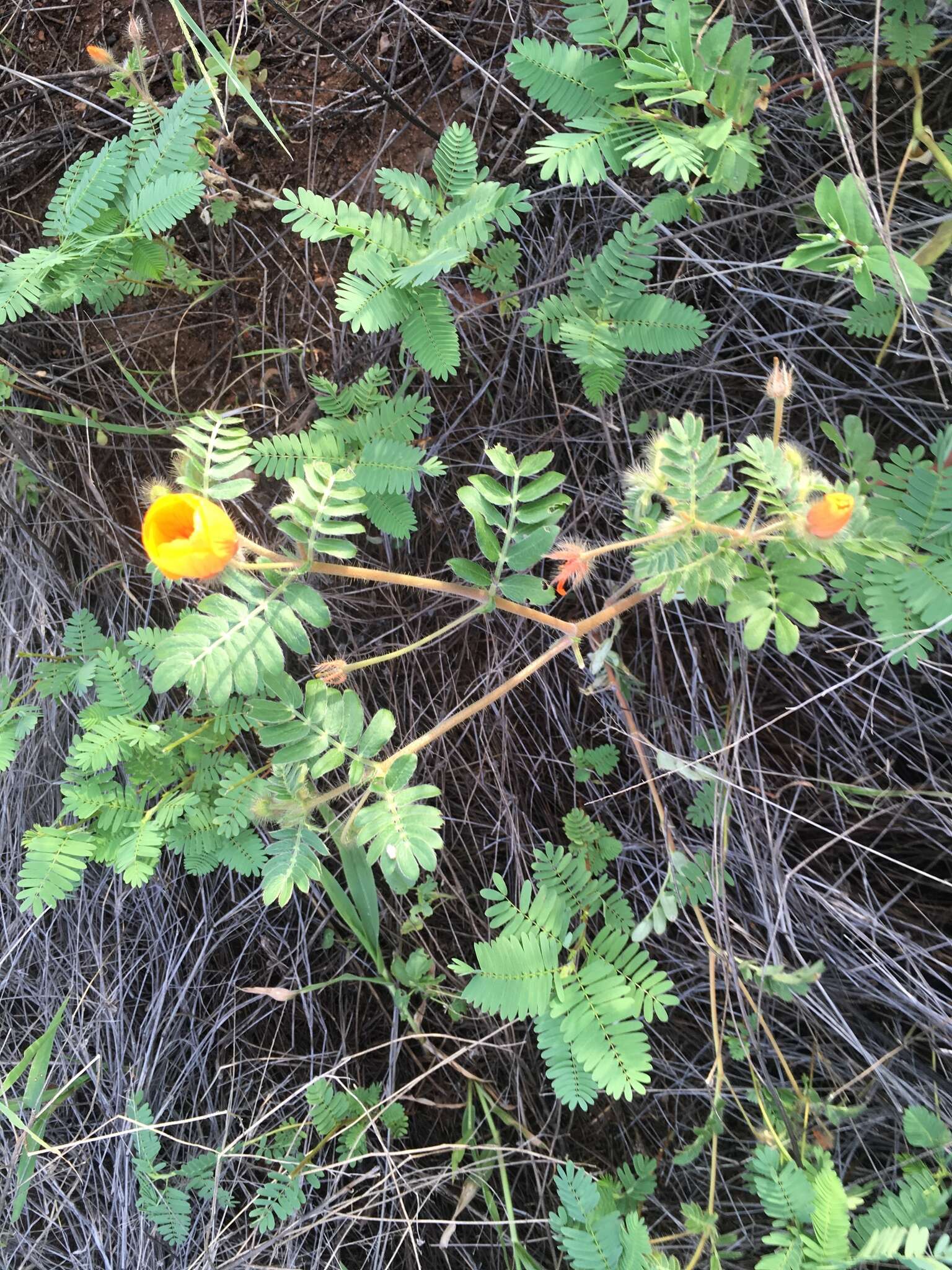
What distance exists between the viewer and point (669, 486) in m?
1.95

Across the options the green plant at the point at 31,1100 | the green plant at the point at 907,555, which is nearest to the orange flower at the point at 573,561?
the green plant at the point at 907,555

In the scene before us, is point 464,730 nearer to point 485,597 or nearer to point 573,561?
point 485,597

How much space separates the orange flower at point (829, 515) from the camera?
1.60 m

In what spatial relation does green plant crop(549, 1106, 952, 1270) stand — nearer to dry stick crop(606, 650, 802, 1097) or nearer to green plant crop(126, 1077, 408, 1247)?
dry stick crop(606, 650, 802, 1097)

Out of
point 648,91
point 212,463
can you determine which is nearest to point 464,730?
point 212,463

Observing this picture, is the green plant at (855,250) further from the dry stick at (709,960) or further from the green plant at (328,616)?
the dry stick at (709,960)

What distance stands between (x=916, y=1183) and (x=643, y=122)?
2.77 m

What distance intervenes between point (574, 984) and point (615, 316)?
1.79 meters

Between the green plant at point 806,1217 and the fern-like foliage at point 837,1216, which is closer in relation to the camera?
the fern-like foliage at point 837,1216

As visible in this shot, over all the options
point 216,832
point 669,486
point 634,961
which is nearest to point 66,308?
point 216,832

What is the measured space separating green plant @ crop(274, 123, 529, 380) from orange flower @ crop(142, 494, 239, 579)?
756 mm

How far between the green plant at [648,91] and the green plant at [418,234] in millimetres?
197

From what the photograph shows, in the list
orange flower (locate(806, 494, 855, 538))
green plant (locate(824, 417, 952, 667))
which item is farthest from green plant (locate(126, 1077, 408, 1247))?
orange flower (locate(806, 494, 855, 538))

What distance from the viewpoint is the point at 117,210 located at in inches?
104
